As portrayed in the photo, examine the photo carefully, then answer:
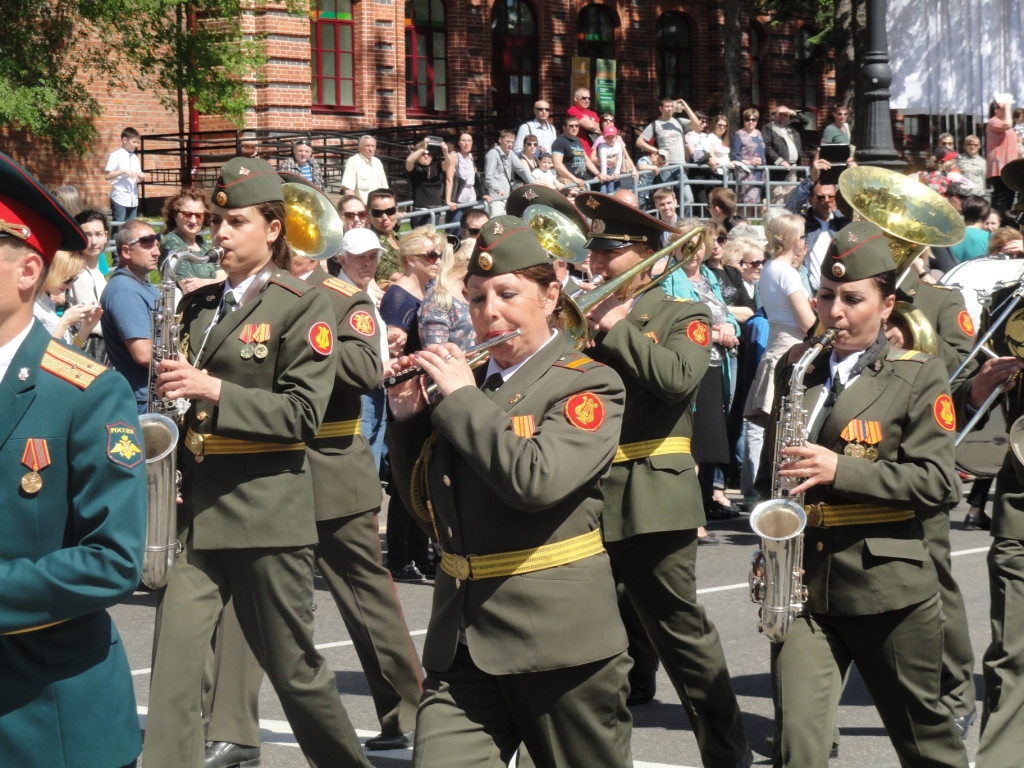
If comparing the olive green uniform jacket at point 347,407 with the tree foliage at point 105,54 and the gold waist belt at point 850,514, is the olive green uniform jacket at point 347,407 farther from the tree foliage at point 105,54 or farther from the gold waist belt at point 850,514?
the tree foliage at point 105,54

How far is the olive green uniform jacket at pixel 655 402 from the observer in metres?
5.43

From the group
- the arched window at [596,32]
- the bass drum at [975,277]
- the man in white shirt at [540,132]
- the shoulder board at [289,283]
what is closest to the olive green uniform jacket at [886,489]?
the shoulder board at [289,283]

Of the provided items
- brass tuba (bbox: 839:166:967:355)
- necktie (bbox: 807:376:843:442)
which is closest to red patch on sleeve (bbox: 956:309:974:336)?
brass tuba (bbox: 839:166:967:355)

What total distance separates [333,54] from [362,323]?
22380mm

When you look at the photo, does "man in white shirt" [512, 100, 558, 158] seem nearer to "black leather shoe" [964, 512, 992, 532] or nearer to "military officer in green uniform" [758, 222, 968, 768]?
"black leather shoe" [964, 512, 992, 532]

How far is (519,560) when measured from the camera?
12.6ft

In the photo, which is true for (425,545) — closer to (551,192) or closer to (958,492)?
(551,192)

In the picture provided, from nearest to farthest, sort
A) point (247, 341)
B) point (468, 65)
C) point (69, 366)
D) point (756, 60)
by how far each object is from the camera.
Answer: point (69, 366) → point (247, 341) → point (468, 65) → point (756, 60)

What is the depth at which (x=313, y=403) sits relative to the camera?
4.90 metres

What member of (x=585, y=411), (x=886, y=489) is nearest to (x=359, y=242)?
(x=886, y=489)

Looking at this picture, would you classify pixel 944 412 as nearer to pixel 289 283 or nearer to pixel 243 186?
pixel 289 283

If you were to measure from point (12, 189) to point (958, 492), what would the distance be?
3.09 m

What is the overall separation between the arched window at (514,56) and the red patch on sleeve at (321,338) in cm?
2619

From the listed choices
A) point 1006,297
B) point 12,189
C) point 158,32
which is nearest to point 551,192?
point 1006,297
